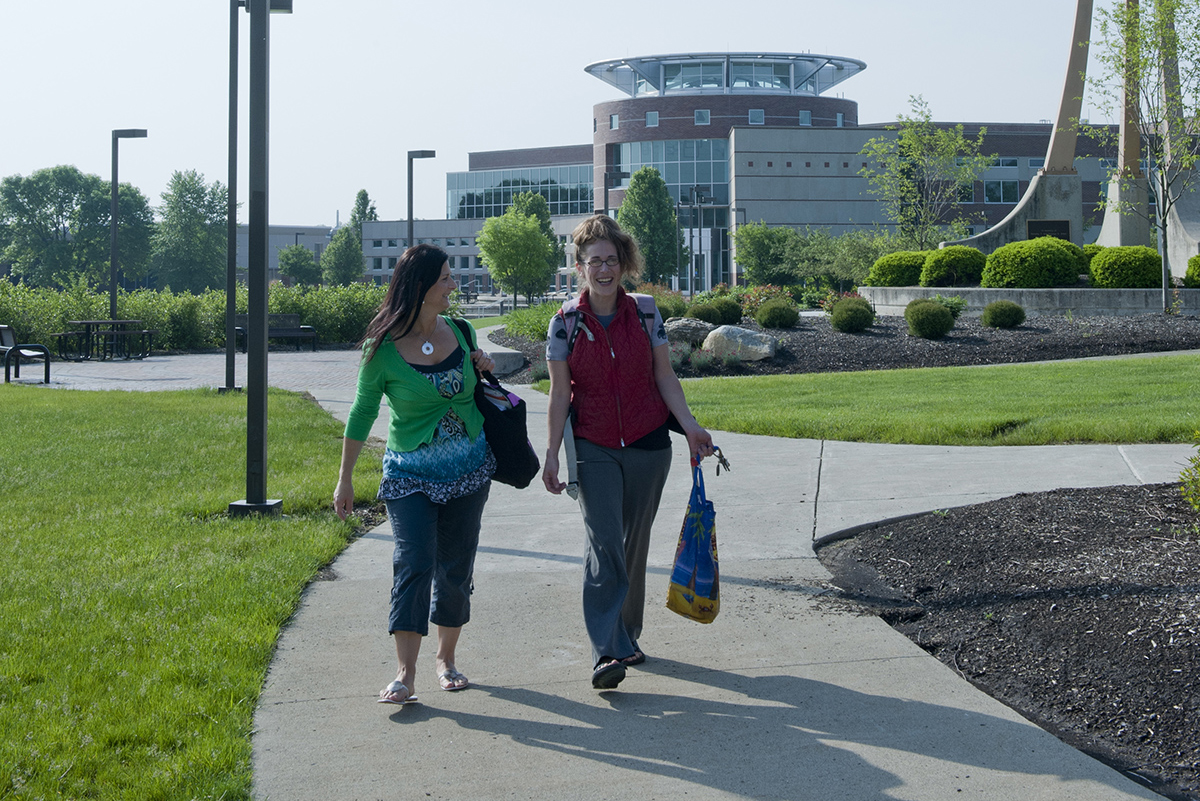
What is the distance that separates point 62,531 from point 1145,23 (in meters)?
23.8

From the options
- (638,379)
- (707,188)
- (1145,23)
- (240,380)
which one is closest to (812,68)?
(707,188)

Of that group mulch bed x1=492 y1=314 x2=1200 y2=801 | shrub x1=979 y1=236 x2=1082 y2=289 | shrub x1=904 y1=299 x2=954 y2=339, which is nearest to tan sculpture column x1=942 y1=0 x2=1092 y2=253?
shrub x1=979 y1=236 x2=1082 y2=289

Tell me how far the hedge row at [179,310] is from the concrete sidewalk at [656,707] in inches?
794

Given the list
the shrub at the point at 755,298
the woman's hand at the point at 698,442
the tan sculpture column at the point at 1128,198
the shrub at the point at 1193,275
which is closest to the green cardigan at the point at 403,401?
the woman's hand at the point at 698,442

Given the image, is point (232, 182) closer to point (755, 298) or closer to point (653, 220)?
point (755, 298)

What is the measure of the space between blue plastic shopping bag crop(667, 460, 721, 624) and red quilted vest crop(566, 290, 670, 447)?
31 cm

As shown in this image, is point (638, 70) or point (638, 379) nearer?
point (638, 379)

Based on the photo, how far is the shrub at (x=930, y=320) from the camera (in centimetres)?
2020

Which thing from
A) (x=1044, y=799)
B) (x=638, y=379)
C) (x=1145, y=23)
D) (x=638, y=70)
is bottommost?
(x=1044, y=799)

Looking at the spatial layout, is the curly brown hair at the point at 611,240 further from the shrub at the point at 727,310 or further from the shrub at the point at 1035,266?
the shrub at the point at 1035,266

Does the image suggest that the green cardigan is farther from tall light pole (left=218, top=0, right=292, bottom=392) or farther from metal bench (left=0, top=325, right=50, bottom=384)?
metal bench (left=0, top=325, right=50, bottom=384)

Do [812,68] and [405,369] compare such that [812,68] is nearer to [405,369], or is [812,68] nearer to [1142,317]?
[1142,317]

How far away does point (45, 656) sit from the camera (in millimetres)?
4355

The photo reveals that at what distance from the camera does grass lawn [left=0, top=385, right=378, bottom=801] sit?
3395 millimetres
